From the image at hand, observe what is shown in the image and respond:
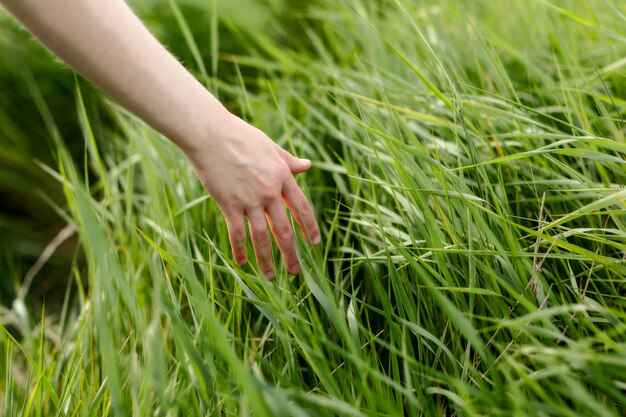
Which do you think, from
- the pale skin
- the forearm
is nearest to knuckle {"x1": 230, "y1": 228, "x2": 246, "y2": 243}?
the pale skin

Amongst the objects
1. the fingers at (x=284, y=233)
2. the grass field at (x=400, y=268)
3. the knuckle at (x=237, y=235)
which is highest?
the knuckle at (x=237, y=235)

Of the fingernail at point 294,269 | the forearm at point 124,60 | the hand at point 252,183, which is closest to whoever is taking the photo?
Result: the forearm at point 124,60

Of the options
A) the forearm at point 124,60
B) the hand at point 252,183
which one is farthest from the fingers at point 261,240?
the forearm at point 124,60

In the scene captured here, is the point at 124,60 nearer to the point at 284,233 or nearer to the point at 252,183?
the point at 252,183

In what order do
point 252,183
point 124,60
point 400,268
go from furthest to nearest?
point 400,268, point 252,183, point 124,60

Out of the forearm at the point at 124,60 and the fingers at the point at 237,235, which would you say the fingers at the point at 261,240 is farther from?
the forearm at the point at 124,60

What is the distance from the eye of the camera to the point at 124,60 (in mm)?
786

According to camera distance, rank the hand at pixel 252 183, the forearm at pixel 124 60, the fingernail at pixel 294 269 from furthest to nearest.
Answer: the fingernail at pixel 294 269
the hand at pixel 252 183
the forearm at pixel 124 60

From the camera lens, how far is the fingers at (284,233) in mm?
949

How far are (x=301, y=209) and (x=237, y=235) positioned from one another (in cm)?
10

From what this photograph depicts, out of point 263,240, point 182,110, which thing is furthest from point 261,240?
point 182,110

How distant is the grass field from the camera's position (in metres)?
0.79

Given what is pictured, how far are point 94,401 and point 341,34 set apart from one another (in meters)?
1.47

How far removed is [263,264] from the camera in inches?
39.1
